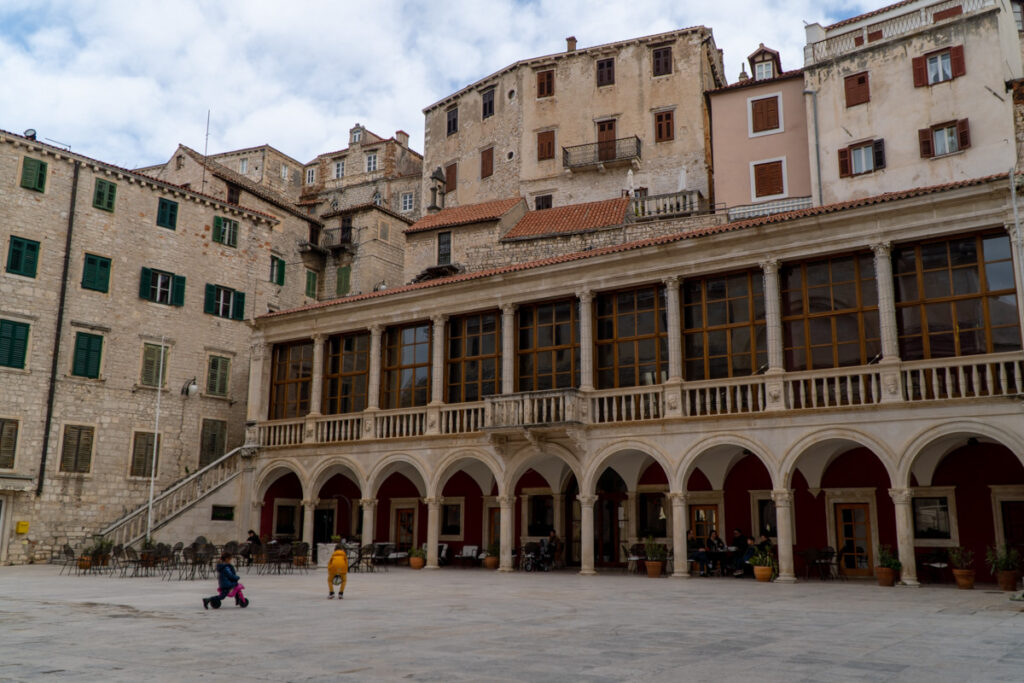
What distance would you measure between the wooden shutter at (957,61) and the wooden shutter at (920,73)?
85 cm

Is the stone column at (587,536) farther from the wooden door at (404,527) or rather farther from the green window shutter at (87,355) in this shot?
the green window shutter at (87,355)

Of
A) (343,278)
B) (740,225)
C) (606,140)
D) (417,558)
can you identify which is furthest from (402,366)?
(606,140)

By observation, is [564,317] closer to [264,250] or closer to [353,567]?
[353,567]

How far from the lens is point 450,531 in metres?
30.5

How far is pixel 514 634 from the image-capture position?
11234mm

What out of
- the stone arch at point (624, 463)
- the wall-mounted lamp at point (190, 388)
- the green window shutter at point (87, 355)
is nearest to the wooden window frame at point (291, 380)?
the wall-mounted lamp at point (190, 388)

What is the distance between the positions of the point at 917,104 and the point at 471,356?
63.6ft

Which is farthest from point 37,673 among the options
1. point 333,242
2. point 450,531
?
point 333,242

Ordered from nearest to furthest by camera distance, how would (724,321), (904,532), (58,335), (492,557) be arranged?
1. (904,532)
2. (724,321)
3. (492,557)
4. (58,335)

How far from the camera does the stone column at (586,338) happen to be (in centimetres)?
2533

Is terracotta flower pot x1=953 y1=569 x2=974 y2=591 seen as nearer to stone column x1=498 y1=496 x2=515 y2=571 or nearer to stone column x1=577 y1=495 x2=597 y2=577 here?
stone column x1=577 y1=495 x2=597 y2=577

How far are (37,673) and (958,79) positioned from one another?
110ft

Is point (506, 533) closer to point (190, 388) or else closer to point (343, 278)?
point (190, 388)

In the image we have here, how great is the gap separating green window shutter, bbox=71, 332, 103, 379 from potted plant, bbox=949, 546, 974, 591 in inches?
1098
